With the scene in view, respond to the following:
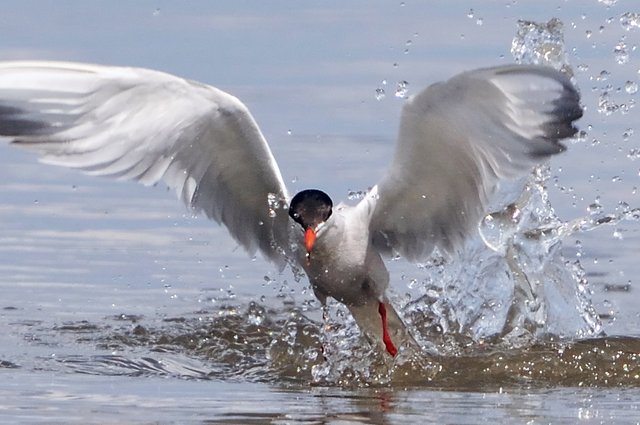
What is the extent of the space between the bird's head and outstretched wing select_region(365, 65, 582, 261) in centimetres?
28

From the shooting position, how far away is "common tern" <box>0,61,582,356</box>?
7.03 m

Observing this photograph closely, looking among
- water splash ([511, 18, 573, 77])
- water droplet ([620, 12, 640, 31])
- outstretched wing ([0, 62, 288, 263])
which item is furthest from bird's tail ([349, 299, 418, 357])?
water droplet ([620, 12, 640, 31])

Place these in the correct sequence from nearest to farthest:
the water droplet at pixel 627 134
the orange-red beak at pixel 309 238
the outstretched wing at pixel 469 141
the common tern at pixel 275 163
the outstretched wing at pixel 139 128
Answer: the outstretched wing at pixel 469 141 → the common tern at pixel 275 163 → the outstretched wing at pixel 139 128 → the orange-red beak at pixel 309 238 → the water droplet at pixel 627 134

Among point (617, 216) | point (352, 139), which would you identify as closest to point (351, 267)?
point (617, 216)

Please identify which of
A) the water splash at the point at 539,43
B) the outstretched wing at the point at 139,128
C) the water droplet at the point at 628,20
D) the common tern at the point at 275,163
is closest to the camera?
the common tern at the point at 275,163

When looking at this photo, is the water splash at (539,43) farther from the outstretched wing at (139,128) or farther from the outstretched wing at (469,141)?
the outstretched wing at (139,128)

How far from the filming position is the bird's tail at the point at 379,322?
26.4 ft

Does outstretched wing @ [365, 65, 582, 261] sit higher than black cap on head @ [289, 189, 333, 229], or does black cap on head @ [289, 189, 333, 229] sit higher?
outstretched wing @ [365, 65, 582, 261]

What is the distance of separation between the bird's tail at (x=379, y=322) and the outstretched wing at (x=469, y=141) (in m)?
0.45

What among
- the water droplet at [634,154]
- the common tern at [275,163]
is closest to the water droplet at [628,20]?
the water droplet at [634,154]

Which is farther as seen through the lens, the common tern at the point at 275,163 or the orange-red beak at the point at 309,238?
the orange-red beak at the point at 309,238

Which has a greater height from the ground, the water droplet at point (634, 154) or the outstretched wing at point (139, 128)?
the outstretched wing at point (139, 128)

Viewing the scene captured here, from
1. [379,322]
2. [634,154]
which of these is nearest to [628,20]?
[634,154]

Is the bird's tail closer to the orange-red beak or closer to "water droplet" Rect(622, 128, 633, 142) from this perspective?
the orange-red beak
